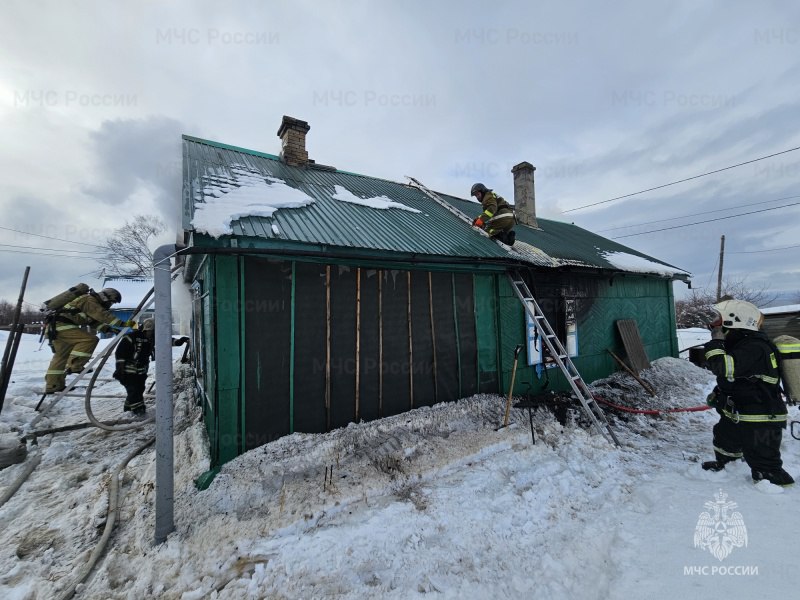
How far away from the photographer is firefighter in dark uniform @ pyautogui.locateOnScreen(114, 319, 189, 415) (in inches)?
240

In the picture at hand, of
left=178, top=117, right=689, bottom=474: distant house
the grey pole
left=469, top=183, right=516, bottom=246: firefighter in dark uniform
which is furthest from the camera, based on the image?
left=469, top=183, right=516, bottom=246: firefighter in dark uniform

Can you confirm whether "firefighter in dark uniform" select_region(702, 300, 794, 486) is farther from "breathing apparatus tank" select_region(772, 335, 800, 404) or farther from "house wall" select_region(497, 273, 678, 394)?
"house wall" select_region(497, 273, 678, 394)

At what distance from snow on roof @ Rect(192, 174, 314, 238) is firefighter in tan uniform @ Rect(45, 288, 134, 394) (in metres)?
2.88

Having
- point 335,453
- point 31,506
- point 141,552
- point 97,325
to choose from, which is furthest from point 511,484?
point 97,325

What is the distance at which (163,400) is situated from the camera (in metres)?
3.11

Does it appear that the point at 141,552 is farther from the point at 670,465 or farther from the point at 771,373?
the point at 771,373

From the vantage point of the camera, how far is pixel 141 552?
2.93 meters

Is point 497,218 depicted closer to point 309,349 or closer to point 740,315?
point 740,315

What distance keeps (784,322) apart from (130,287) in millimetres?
36382

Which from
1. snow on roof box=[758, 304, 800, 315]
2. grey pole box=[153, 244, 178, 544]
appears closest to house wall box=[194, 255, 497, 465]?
grey pole box=[153, 244, 178, 544]

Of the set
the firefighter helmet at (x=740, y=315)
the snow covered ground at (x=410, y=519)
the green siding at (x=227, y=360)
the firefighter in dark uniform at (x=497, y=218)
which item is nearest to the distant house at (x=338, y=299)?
the green siding at (x=227, y=360)

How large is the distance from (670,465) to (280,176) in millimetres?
8065

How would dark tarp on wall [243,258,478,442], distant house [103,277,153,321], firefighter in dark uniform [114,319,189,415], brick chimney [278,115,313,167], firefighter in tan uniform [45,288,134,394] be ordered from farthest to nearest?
distant house [103,277,153,321]
brick chimney [278,115,313,167]
firefighter in dark uniform [114,319,189,415]
firefighter in tan uniform [45,288,134,394]
dark tarp on wall [243,258,478,442]

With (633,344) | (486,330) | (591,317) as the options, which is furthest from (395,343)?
(633,344)
